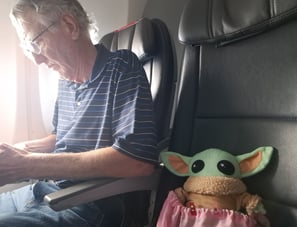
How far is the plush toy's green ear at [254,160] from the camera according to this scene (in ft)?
2.49

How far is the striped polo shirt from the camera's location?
0.92m

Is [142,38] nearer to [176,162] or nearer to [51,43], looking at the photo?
[51,43]

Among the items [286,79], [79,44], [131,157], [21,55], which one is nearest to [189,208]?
[131,157]

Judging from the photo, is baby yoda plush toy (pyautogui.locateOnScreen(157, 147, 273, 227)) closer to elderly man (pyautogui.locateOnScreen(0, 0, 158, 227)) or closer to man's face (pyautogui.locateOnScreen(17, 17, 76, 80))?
elderly man (pyautogui.locateOnScreen(0, 0, 158, 227))

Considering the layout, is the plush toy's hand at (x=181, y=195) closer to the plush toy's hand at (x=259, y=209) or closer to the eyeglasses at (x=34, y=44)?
the plush toy's hand at (x=259, y=209)

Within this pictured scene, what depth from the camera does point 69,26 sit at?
1088 mm

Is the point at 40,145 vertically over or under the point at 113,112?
under

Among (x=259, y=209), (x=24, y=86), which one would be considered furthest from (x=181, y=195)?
(x=24, y=86)

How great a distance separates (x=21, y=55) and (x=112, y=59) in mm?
731

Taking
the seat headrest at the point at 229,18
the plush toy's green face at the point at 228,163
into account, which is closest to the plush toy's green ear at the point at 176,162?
the plush toy's green face at the point at 228,163

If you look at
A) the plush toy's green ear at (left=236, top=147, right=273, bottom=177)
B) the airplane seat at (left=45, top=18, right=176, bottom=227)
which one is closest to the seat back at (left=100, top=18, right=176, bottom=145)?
the airplane seat at (left=45, top=18, right=176, bottom=227)

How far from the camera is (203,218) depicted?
75 centimetres

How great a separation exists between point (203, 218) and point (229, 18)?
53cm

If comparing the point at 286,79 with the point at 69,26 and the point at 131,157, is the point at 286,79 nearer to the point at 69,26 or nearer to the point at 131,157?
the point at 131,157
